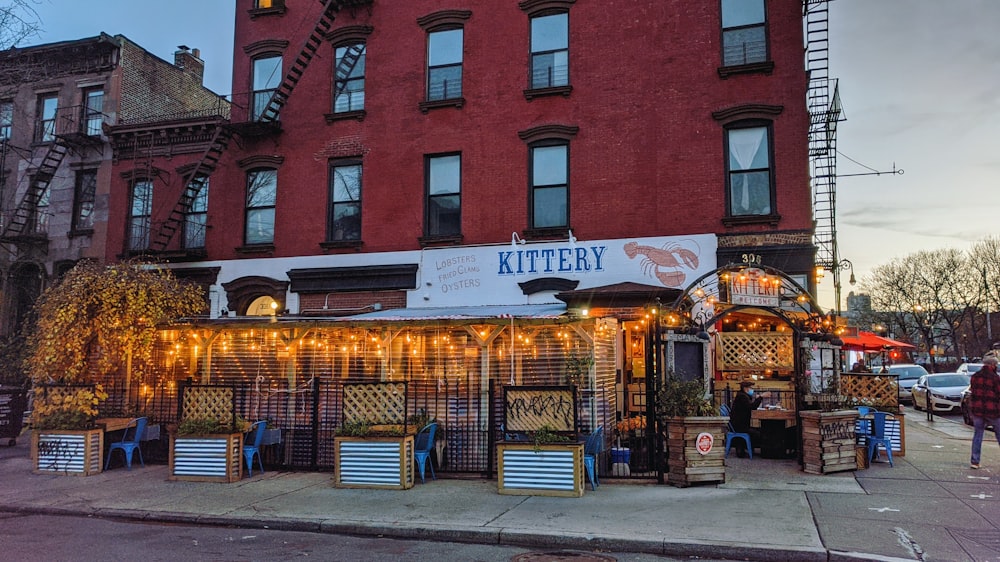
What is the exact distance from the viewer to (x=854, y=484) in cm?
1043

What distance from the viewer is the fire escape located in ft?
62.3

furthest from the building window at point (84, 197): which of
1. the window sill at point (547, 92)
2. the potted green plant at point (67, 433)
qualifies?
the window sill at point (547, 92)

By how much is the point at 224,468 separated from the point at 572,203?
9693mm

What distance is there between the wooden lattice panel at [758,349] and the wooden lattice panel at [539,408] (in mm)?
4838

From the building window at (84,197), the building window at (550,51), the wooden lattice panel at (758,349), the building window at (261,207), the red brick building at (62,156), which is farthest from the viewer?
the building window at (84,197)

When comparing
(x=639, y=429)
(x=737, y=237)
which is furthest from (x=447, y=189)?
(x=639, y=429)

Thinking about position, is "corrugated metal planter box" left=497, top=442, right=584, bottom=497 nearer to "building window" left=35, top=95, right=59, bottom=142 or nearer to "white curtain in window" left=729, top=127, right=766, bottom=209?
"white curtain in window" left=729, top=127, right=766, bottom=209

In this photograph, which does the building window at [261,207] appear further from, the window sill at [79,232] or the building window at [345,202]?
the window sill at [79,232]

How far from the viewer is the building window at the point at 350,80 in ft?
63.5

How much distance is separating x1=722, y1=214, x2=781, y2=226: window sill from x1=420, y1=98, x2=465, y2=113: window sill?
724 centimetres

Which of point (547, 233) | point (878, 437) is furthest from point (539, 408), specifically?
point (547, 233)

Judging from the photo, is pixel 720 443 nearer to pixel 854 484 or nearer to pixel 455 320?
pixel 854 484

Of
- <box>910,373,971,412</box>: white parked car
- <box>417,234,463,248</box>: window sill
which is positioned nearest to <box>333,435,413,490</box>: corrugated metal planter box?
<box>417,234,463,248</box>: window sill

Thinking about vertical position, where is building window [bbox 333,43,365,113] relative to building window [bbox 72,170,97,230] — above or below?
above
